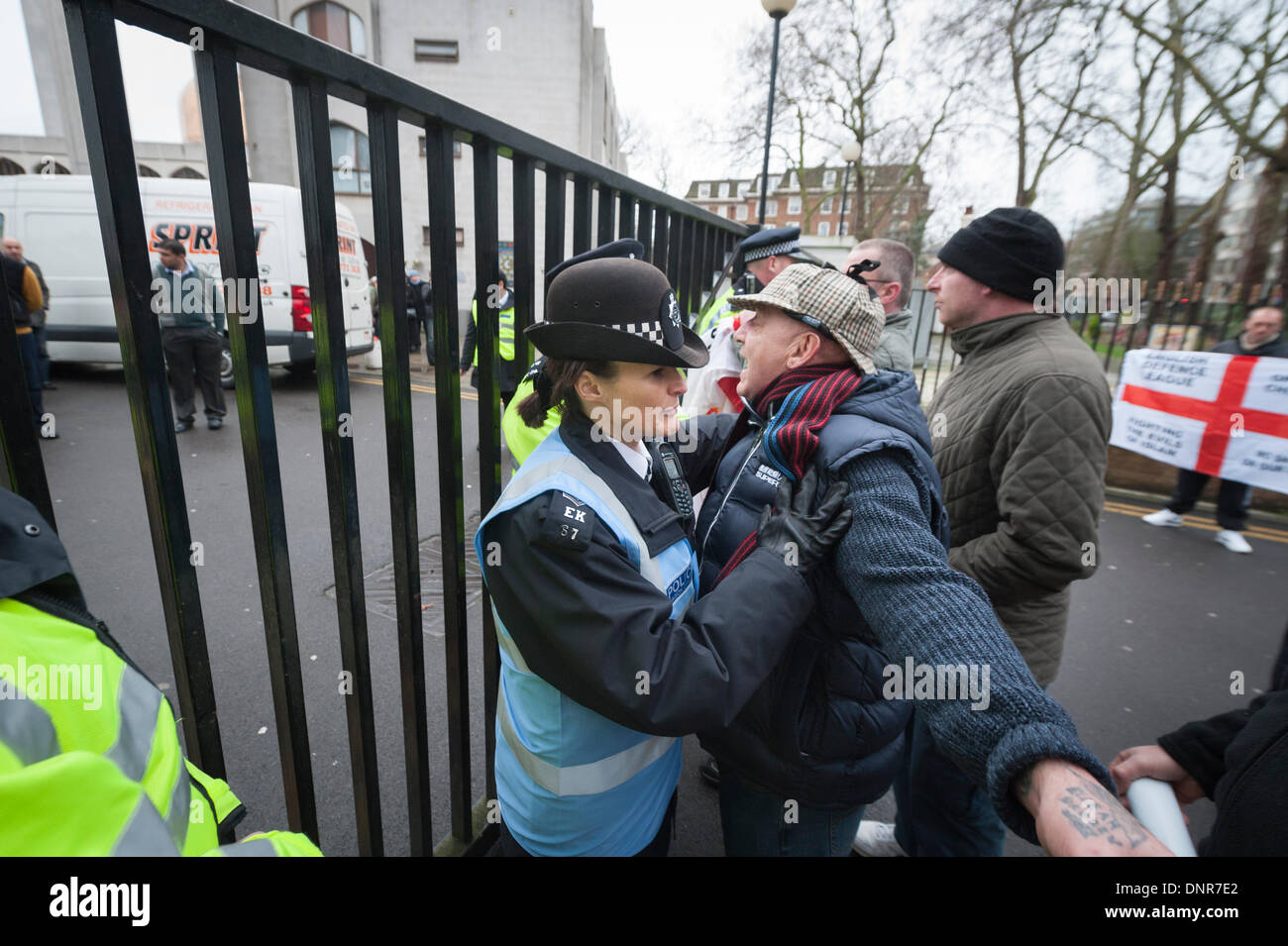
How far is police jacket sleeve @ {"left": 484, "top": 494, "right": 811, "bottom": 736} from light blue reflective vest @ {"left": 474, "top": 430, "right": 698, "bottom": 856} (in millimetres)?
82

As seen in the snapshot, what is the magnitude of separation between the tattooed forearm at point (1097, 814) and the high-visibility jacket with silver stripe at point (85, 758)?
3.36 feet

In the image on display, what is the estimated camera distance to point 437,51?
2108 cm

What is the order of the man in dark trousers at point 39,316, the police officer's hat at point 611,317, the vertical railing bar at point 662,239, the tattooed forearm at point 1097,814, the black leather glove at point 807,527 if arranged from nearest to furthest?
the tattooed forearm at point 1097,814 → the black leather glove at point 807,527 → the police officer's hat at point 611,317 → the vertical railing bar at point 662,239 → the man in dark trousers at point 39,316

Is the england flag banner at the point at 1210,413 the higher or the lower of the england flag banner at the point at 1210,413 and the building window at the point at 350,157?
the lower

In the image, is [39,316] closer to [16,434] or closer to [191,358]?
[191,358]

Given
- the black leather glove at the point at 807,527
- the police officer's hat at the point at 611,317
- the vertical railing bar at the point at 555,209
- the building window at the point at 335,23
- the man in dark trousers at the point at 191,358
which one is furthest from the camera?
the building window at the point at 335,23

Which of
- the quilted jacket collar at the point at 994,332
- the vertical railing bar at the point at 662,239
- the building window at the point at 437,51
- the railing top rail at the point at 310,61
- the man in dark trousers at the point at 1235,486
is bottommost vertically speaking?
the man in dark trousers at the point at 1235,486

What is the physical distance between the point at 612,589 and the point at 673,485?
0.52m

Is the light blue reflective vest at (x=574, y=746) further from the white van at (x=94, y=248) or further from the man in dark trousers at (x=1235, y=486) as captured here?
the white van at (x=94, y=248)

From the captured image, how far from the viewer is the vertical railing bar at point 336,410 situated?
3.98 ft

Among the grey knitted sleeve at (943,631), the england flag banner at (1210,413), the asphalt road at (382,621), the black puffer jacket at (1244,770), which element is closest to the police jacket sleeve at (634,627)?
the grey knitted sleeve at (943,631)

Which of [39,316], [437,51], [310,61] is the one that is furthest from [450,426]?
[437,51]
